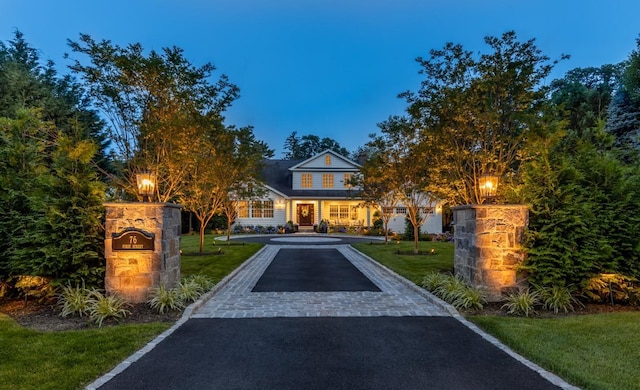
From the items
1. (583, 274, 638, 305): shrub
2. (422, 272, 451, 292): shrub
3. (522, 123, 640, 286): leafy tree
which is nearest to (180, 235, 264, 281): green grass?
(422, 272, 451, 292): shrub

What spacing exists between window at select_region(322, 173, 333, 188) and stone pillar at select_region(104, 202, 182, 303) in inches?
A: 876

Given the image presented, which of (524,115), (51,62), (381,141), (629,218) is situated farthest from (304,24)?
(629,218)

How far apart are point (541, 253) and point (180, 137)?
8.07 metres

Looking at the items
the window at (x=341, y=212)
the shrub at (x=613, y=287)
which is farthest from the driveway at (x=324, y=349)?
the window at (x=341, y=212)

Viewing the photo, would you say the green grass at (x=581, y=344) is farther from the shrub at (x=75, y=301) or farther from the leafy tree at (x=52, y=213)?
the leafy tree at (x=52, y=213)

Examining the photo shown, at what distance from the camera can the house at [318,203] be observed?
26719 mm

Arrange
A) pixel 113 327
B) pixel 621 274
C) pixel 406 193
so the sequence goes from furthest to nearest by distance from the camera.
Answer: pixel 406 193 < pixel 621 274 < pixel 113 327

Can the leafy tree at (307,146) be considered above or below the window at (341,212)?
above

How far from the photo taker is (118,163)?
28.7 ft

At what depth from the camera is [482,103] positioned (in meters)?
8.11

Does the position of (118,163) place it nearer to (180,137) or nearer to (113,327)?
(180,137)

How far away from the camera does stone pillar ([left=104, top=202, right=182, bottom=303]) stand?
5688mm

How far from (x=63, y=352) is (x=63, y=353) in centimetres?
4

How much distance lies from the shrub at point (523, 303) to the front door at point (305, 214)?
22738 mm
